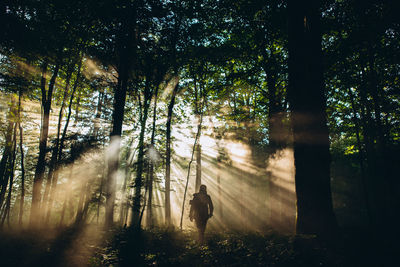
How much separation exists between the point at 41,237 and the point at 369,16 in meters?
13.9

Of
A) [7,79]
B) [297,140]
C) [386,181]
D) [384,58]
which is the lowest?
[386,181]

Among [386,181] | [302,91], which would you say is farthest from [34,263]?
[386,181]

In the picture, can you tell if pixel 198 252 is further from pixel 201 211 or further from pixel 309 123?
pixel 309 123

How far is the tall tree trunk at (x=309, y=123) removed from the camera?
15.4 feet

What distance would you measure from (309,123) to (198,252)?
4468 millimetres

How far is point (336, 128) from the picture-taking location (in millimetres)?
12484

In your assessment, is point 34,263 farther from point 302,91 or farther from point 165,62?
point 165,62

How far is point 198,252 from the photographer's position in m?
5.44

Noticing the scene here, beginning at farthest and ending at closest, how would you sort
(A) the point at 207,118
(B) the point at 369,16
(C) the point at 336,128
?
1. (A) the point at 207,118
2. (C) the point at 336,128
3. (B) the point at 369,16

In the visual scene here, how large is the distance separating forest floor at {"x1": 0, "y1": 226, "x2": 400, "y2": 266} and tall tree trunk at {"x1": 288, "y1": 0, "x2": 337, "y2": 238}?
1.99ft

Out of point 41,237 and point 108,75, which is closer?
point 41,237

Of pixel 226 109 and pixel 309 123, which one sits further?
pixel 226 109

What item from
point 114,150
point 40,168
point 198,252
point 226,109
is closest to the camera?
point 198,252

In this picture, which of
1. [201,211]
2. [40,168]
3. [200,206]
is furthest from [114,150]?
[201,211]
